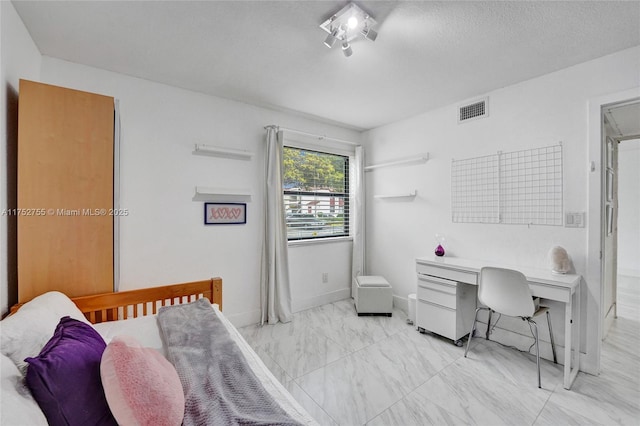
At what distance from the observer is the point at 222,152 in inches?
110

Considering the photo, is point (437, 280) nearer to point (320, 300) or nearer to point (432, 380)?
point (432, 380)

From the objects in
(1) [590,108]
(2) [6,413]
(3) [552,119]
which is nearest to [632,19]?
(1) [590,108]

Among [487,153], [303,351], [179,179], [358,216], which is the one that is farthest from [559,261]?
[179,179]

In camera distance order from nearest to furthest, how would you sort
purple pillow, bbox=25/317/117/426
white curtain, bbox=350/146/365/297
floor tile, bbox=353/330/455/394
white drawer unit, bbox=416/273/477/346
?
purple pillow, bbox=25/317/117/426 < floor tile, bbox=353/330/455/394 < white drawer unit, bbox=416/273/477/346 < white curtain, bbox=350/146/365/297

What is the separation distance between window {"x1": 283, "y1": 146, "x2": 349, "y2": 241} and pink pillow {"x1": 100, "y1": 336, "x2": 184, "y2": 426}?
2446mm

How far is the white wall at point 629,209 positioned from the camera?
4.76 m

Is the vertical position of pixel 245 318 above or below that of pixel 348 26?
below

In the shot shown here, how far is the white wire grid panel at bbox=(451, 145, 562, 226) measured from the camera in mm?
2361

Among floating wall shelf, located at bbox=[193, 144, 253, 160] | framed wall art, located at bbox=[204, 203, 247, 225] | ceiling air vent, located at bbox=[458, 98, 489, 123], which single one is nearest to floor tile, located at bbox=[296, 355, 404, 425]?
framed wall art, located at bbox=[204, 203, 247, 225]

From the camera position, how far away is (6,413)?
0.65 m

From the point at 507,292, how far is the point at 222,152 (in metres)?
2.93

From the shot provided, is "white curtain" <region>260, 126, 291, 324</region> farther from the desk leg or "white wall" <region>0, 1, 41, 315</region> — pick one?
the desk leg

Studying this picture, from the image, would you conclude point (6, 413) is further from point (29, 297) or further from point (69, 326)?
point (29, 297)

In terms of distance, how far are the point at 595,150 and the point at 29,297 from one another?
13.6 feet
